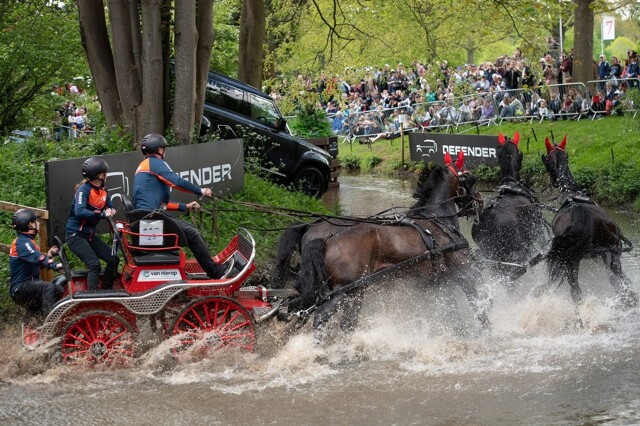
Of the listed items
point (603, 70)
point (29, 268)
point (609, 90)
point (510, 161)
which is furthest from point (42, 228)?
point (603, 70)

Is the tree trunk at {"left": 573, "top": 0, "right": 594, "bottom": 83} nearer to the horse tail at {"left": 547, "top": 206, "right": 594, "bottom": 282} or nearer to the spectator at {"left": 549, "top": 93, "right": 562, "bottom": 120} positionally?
the spectator at {"left": 549, "top": 93, "right": 562, "bottom": 120}

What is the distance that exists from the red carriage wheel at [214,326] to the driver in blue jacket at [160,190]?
38cm

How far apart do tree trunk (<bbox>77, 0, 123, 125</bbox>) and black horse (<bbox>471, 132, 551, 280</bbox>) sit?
6.31m

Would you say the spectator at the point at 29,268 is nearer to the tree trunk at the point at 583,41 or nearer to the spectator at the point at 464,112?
the tree trunk at the point at 583,41

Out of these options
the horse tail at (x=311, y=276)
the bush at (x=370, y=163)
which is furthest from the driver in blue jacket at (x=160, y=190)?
the bush at (x=370, y=163)

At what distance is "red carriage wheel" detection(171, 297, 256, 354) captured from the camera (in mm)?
9297

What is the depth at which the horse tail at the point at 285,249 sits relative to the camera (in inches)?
409

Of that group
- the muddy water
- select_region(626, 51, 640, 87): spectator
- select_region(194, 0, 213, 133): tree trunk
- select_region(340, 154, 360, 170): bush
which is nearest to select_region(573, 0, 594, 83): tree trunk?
select_region(626, 51, 640, 87): spectator

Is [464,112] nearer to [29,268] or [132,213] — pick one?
[132,213]

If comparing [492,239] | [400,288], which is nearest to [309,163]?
[492,239]

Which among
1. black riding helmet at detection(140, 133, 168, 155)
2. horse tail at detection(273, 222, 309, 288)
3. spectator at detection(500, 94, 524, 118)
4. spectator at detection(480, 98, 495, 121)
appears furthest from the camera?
spectator at detection(480, 98, 495, 121)

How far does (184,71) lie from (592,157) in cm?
1181

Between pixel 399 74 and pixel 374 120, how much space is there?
221 cm

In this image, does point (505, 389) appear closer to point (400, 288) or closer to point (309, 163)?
point (400, 288)
